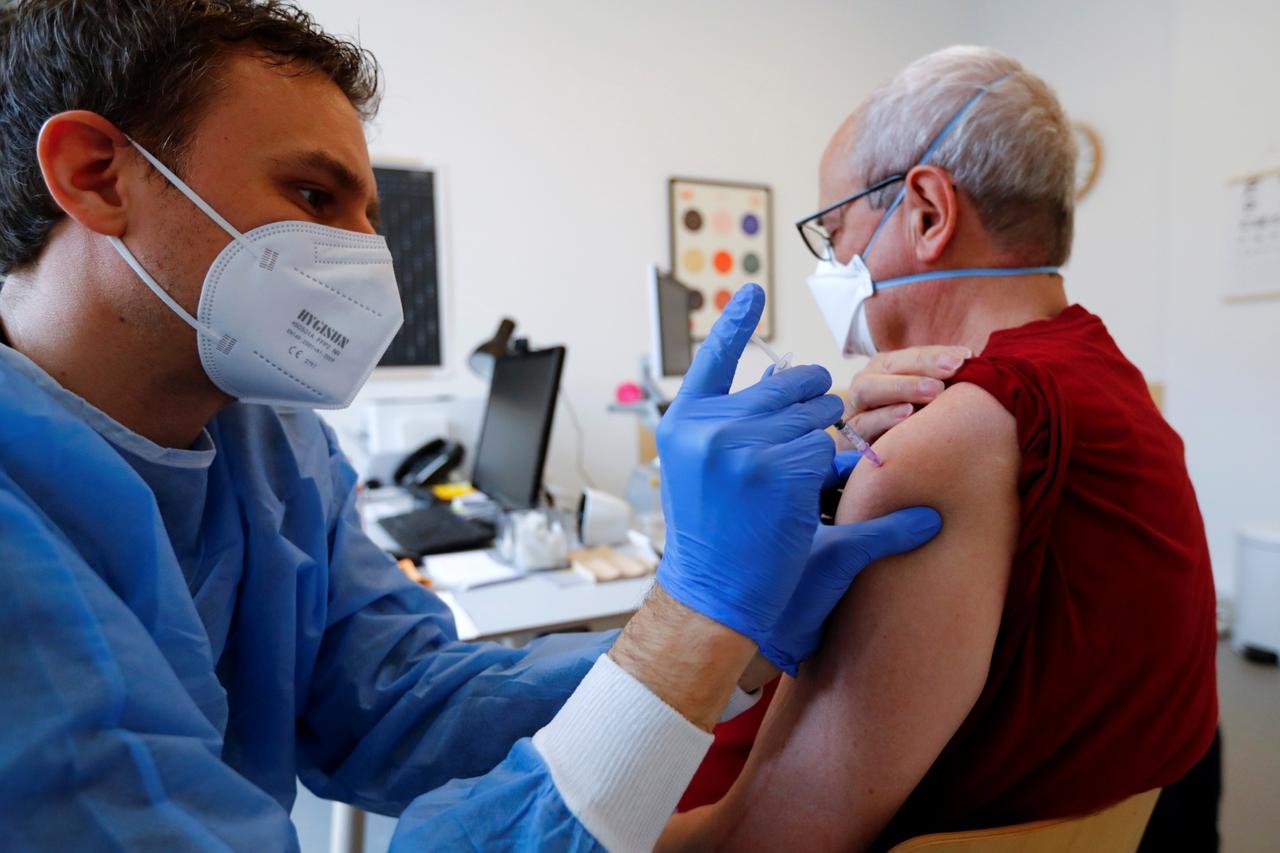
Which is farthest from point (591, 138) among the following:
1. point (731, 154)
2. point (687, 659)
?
point (687, 659)

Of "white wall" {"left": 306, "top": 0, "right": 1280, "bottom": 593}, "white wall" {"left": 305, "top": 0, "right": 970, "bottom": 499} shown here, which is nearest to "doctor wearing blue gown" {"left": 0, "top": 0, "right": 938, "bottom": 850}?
"white wall" {"left": 306, "top": 0, "right": 1280, "bottom": 593}

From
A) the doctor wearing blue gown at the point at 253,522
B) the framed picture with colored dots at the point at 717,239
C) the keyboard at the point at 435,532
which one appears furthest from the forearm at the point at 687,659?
the framed picture with colored dots at the point at 717,239

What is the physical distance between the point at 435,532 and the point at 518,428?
15.1 inches

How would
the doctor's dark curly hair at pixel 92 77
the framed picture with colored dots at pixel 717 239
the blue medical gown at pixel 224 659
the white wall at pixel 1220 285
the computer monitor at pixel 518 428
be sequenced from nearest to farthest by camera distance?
the blue medical gown at pixel 224 659 → the doctor's dark curly hair at pixel 92 77 → the computer monitor at pixel 518 428 → the white wall at pixel 1220 285 → the framed picture with colored dots at pixel 717 239

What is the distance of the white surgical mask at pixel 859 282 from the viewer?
97cm

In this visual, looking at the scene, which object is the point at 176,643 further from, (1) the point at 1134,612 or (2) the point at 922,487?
(1) the point at 1134,612

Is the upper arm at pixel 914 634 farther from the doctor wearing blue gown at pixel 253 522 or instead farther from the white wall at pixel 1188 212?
the white wall at pixel 1188 212

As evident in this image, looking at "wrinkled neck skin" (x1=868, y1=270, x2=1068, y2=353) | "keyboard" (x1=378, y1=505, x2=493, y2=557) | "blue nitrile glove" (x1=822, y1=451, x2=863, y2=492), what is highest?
"wrinkled neck skin" (x1=868, y1=270, x2=1068, y2=353)

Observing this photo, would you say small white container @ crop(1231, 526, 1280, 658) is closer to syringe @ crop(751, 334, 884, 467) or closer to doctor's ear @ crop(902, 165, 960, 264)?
doctor's ear @ crop(902, 165, 960, 264)

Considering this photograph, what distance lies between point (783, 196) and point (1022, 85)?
2.87 m

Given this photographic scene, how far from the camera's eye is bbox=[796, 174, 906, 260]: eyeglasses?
103cm

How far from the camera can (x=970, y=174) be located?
951 mm

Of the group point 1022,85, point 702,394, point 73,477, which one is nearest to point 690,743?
point 702,394

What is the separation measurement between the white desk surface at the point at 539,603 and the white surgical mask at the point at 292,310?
0.67 meters
